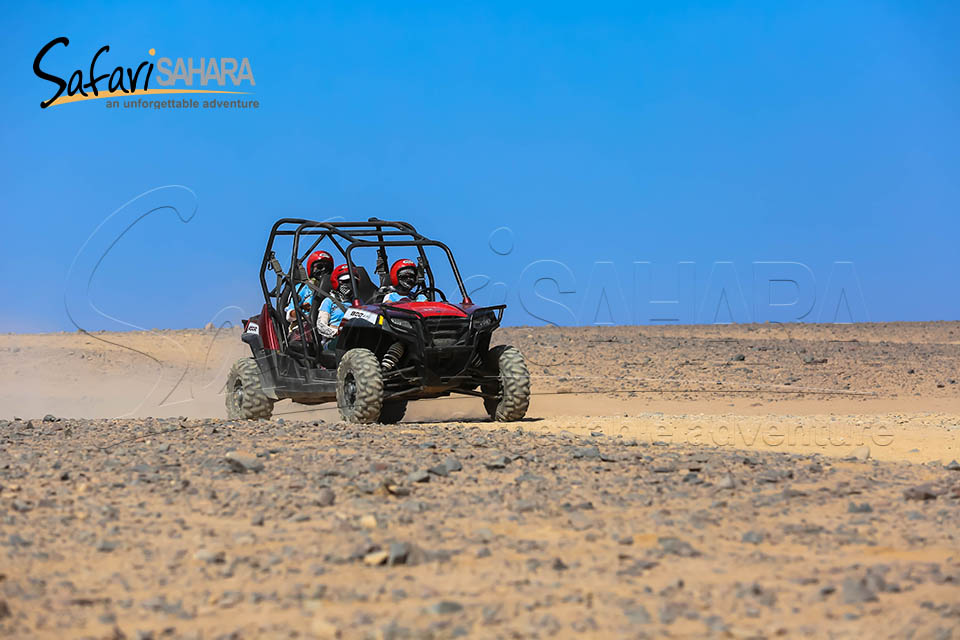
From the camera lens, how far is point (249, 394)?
15.3 m

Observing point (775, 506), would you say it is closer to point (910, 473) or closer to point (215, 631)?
point (910, 473)

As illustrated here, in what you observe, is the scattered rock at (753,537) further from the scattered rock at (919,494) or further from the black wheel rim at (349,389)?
the black wheel rim at (349,389)

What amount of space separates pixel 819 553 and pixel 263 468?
13.5ft

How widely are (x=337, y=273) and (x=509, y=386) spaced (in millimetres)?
2626

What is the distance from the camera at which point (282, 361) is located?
15.0 metres

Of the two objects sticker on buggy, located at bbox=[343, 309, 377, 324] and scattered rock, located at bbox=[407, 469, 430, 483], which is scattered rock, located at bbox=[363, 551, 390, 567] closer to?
scattered rock, located at bbox=[407, 469, 430, 483]

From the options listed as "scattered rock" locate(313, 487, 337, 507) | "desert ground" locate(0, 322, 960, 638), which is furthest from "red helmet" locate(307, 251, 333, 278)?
"scattered rock" locate(313, 487, 337, 507)

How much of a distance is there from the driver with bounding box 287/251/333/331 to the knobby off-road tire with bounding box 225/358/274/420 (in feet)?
2.93

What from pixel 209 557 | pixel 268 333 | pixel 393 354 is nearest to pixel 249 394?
pixel 268 333

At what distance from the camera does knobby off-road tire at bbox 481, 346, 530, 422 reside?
14.2 meters

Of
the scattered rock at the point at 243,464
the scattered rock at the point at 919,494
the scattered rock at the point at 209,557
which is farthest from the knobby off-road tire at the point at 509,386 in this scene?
the scattered rock at the point at 209,557

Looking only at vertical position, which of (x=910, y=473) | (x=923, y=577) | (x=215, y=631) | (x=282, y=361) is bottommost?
(x=215, y=631)

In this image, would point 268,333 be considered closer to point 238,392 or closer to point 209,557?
point 238,392

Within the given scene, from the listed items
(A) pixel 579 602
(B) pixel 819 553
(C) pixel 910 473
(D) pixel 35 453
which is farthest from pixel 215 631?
(C) pixel 910 473
